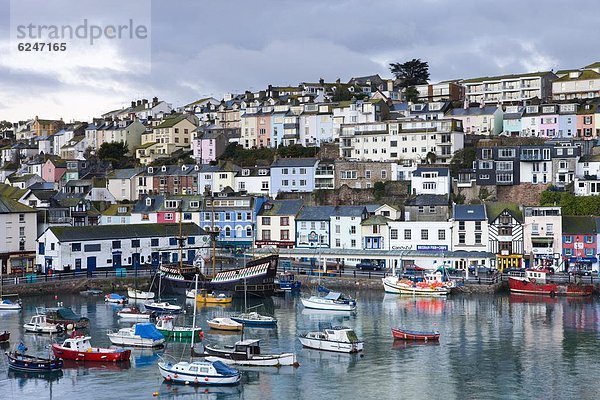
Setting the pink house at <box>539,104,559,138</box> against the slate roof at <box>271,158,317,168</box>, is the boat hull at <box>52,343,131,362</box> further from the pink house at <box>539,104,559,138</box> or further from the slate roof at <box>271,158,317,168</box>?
the pink house at <box>539,104,559,138</box>

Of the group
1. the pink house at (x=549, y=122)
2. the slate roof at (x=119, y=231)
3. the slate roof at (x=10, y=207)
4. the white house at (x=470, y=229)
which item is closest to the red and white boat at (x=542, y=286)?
the white house at (x=470, y=229)

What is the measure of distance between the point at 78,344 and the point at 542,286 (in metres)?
31.3

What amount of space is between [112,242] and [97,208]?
16804 mm

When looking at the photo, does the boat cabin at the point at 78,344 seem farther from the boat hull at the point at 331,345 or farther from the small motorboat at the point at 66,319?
the boat hull at the point at 331,345

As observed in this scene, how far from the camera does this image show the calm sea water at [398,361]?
3309 centimetres

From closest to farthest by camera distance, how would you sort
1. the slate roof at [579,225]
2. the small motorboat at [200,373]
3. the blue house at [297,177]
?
the small motorboat at [200,373], the slate roof at [579,225], the blue house at [297,177]

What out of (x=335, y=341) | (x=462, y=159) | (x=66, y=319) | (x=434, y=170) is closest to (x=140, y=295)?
(x=66, y=319)

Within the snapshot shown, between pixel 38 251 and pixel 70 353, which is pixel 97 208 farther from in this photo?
pixel 70 353

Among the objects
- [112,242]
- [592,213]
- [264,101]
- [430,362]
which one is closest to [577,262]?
[592,213]

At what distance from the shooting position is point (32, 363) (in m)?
36.1

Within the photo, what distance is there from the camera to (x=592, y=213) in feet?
219

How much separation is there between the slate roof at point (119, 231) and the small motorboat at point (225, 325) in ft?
68.0

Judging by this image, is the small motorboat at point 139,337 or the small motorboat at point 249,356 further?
the small motorboat at point 139,337

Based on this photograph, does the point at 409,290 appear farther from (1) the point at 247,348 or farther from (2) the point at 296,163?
(2) the point at 296,163
